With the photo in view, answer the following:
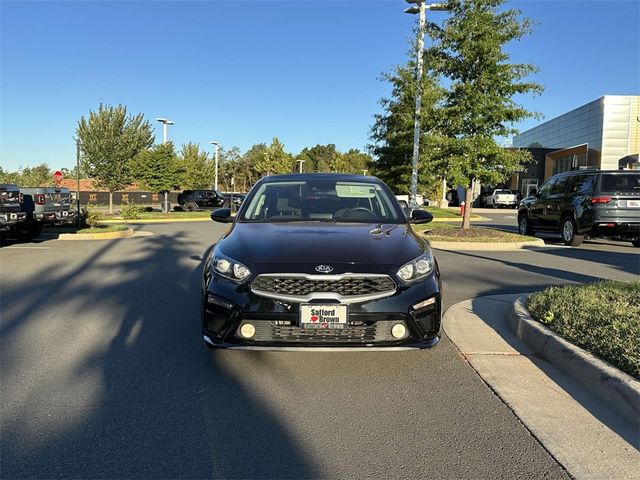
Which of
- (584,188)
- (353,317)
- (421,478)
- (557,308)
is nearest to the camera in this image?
(421,478)

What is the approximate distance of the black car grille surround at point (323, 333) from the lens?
11.8 ft

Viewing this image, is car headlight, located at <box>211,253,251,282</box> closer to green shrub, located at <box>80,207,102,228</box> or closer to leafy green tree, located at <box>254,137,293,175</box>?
green shrub, located at <box>80,207,102,228</box>

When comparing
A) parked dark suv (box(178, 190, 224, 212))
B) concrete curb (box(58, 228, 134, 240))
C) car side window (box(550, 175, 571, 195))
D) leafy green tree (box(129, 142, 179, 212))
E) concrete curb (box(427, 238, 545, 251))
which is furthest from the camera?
parked dark suv (box(178, 190, 224, 212))

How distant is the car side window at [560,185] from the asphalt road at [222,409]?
408 inches

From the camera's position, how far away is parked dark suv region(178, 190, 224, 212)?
36312 millimetres

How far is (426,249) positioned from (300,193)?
171 cm

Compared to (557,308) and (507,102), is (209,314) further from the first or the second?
(507,102)

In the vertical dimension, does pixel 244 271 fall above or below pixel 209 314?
above

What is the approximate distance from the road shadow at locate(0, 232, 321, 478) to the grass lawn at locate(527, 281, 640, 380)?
98.7 inches

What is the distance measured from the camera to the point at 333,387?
3.78 m

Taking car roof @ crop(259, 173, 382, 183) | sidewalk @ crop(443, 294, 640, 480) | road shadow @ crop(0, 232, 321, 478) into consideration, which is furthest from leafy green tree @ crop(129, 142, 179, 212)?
sidewalk @ crop(443, 294, 640, 480)

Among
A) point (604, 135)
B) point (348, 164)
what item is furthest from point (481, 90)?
point (348, 164)

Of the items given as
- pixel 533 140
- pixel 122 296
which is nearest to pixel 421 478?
pixel 122 296

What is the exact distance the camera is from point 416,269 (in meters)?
3.88
